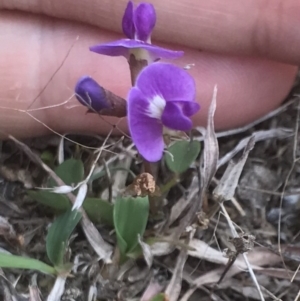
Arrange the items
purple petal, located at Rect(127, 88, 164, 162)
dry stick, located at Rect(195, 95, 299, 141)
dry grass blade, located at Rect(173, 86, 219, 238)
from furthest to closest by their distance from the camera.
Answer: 1. dry stick, located at Rect(195, 95, 299, 141)
2. dry grass blade, located at Rect(173, 86, 219, 238)
3. purple petal, located at Rect(127, 88, 164, 162)

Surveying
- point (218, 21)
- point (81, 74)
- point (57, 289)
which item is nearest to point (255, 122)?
point (218, 21)

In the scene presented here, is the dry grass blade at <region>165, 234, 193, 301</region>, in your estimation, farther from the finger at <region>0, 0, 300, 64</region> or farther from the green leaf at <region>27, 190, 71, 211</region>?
the finger at <region>0, 0, 300, 64</region>

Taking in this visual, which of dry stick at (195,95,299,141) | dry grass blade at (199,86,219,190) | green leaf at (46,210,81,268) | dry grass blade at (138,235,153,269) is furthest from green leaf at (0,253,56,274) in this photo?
dry stick at (195,95,299,141)

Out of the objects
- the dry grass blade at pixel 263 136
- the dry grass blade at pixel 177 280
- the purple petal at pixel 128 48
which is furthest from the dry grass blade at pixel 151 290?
the purple petal at pixel 128 48

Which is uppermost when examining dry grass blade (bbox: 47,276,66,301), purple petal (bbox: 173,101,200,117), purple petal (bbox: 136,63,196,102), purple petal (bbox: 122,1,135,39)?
purple petal (bbox: 122,1,135,39)

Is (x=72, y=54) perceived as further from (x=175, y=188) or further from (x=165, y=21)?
(x=175, y=188)

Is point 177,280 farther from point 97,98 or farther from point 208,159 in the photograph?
point 97,98

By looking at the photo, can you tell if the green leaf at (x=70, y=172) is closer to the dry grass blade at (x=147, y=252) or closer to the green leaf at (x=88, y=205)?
the green leaf at (x=88, y=205)
